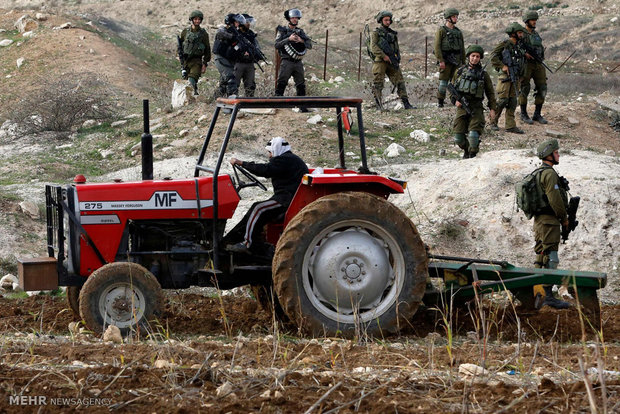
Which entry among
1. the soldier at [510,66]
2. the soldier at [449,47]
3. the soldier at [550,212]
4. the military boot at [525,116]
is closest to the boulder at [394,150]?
the soldier at [510,66]

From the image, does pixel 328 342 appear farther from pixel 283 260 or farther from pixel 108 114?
pixel 108 114

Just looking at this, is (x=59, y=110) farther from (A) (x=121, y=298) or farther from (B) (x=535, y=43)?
(A) (x=121, y=298)

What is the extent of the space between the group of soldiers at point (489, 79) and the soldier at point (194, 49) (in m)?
4.49

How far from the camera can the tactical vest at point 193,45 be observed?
1712cm

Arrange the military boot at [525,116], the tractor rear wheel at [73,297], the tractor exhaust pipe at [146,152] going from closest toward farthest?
the tractor exhaust pipe at [146,152], the tractor rear wheel at [73,297], the military boot at [525,116]

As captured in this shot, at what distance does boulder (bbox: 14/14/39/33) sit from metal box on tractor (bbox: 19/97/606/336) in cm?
1882

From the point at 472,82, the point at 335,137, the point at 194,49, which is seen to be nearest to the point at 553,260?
the point at 472,82

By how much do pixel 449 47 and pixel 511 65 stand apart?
147 cm

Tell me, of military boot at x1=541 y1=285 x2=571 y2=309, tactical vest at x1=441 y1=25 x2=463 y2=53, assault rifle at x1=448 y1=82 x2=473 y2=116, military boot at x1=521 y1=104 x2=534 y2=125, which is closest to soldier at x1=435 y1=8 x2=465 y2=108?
tactical vest at x1=441 y1=25 x2=463 y2=53

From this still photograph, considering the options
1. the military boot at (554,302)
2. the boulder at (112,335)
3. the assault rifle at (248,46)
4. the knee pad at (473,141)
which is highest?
the assault rifle at (248,46)

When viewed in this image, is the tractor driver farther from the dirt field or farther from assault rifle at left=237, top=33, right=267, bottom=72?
assault rifle at left=237, top=33, right=267, bottom=72

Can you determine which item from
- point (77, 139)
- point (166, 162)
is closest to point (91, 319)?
point (166, 162)

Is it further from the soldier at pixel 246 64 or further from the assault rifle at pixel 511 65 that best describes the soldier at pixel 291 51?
the assault rifle at pixel 511 65

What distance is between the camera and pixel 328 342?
6406mm
